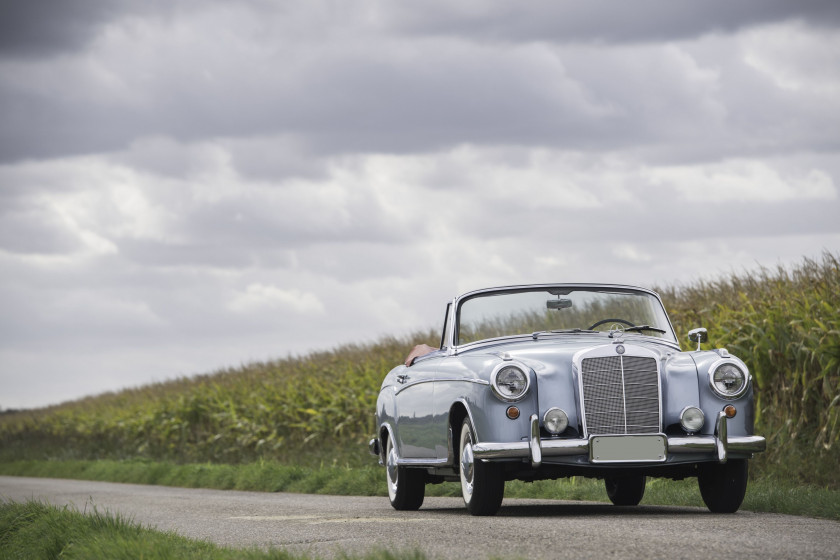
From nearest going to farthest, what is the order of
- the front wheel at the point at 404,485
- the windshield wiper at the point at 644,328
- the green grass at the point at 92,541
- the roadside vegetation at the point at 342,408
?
the green grass at the point at 92,541 → the windshield wiper at the point at 644,328 → the front wheel at the point at 404,485 → the roadside vegetation at the point at 342,408

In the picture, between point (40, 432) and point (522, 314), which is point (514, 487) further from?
point (40, 432)

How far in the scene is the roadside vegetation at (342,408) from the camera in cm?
1292

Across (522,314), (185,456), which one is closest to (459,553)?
(522,314)

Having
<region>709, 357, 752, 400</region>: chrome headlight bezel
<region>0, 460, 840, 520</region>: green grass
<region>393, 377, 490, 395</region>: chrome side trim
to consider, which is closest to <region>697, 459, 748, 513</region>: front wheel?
<region>709, 357, 752, 400</region>: chrome headlight bezel

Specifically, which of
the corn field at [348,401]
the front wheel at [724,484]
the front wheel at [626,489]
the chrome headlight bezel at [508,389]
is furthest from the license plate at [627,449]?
the corn field at [348,401]

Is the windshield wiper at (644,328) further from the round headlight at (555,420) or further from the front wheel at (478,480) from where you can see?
the front wheel at (478,480)

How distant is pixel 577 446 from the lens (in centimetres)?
866

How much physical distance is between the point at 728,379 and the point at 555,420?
4.69 feet

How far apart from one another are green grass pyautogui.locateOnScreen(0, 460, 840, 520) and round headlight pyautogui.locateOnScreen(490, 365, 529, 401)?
8.95 ft

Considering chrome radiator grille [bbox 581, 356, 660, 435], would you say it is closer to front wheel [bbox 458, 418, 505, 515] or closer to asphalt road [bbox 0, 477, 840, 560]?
asphalt road [bbox 0, 477, 840, 560]

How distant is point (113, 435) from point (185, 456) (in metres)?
6.47

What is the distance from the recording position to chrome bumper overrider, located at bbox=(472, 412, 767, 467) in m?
8.66

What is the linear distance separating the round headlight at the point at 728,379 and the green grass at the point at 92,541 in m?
3.72

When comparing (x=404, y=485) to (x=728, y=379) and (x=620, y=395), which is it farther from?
(x=728, y=379)
